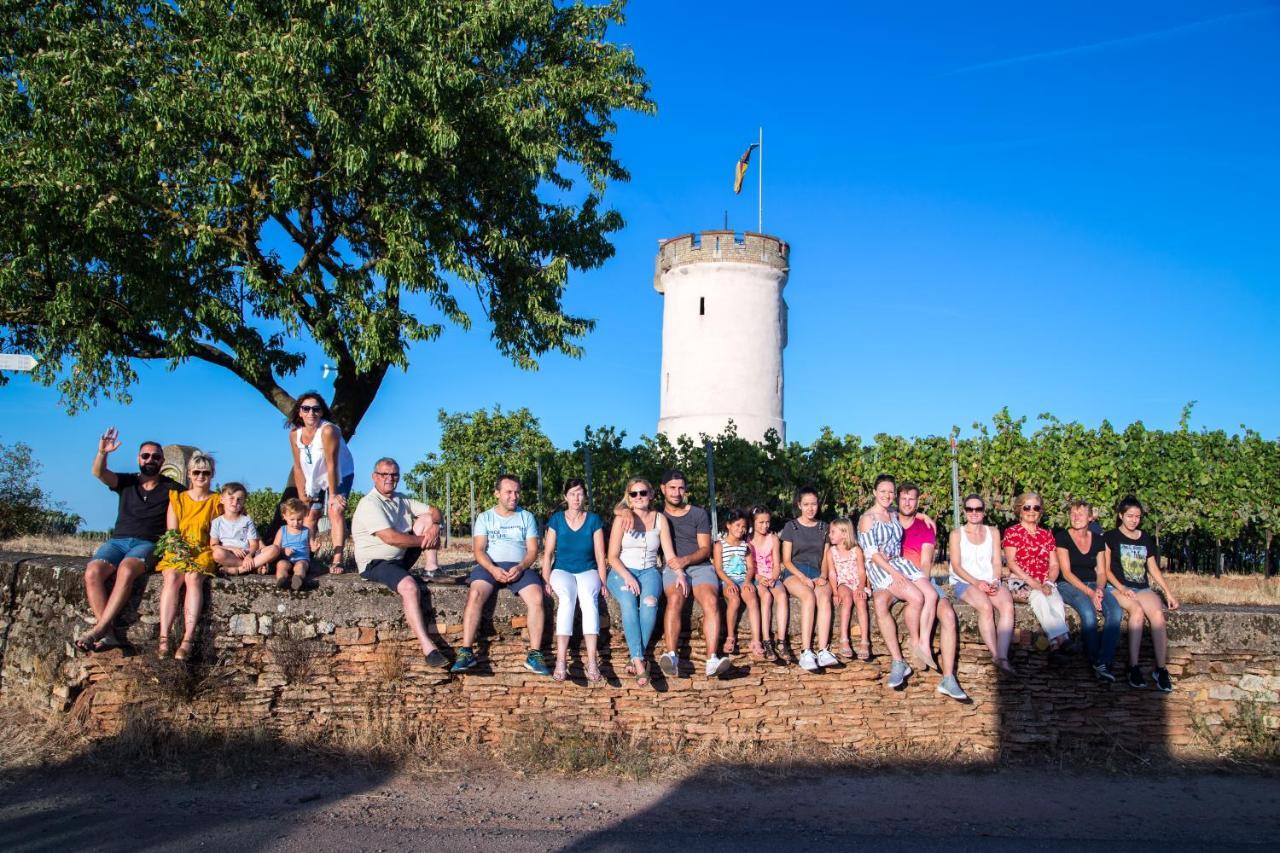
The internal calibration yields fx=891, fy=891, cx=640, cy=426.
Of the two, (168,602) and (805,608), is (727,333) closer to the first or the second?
(805,608)

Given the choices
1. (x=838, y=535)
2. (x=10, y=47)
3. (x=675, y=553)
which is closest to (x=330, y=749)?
(x=675, y=553)

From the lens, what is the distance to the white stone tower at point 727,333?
80.4 feet

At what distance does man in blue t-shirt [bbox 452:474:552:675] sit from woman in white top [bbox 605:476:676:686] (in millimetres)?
589

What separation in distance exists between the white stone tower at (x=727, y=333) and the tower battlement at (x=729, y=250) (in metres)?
0.03

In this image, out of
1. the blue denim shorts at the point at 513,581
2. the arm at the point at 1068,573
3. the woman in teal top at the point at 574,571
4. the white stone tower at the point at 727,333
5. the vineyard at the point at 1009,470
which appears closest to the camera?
the woman in teal top at the point at 574,571

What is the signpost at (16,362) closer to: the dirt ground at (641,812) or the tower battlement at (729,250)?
the dirt ground at (641,812)

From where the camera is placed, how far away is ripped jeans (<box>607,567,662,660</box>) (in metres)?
6.32

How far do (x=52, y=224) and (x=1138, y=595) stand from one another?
10302 millimetres

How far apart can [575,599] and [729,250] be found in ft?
63.9

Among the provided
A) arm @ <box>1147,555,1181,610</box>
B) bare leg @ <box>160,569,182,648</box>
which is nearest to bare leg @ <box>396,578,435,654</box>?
bare leg @ <box>160,569,182,648</box>

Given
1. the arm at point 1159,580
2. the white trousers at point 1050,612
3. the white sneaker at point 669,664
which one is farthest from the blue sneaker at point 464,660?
the arm at point 1159,580

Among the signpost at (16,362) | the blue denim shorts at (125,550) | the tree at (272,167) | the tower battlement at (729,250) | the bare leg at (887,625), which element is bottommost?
the bare leg at (887,625)

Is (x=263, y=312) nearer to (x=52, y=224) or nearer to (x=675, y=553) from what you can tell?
(x=52, y=224)

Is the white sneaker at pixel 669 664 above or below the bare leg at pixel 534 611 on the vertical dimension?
below
